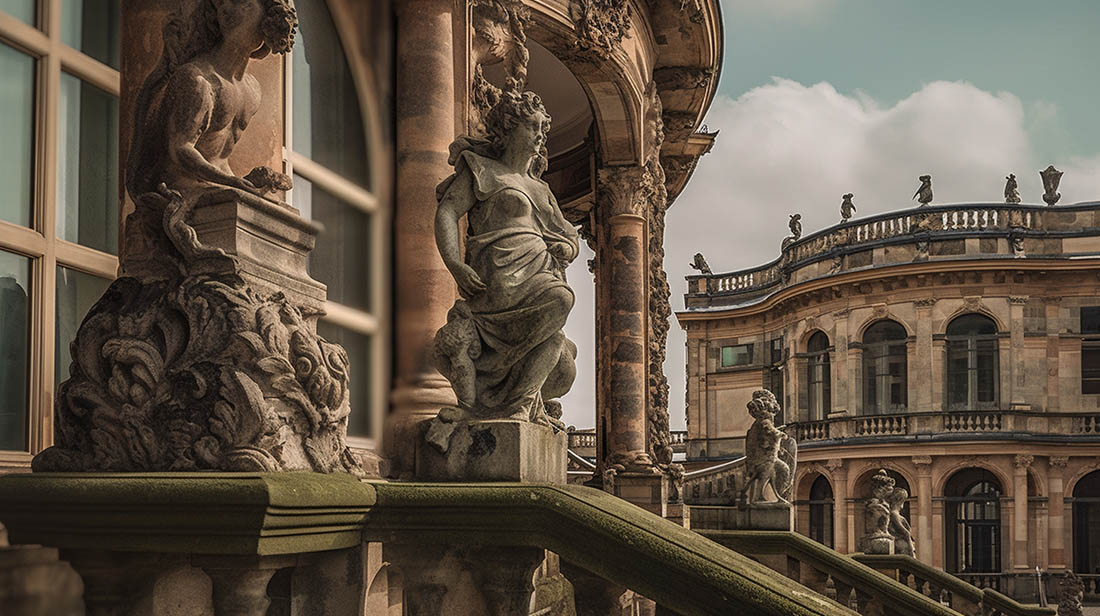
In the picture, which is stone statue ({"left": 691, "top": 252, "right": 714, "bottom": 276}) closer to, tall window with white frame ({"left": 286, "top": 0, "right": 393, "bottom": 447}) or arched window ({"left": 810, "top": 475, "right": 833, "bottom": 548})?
arched window ({"left": 810, "top": 475, "right": 833, "bottom": 548})

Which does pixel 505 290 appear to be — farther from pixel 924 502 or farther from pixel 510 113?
pixel 924 502

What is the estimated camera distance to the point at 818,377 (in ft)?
139

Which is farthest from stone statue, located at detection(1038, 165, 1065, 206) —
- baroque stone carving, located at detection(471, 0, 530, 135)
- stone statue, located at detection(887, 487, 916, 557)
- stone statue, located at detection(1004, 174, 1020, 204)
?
baroque stone carving, located at detection(471, 0, 530, 135)

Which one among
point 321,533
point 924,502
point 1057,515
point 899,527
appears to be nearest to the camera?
point 321,533

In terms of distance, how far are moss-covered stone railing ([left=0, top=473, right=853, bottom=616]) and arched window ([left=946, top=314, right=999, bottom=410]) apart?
35864mm

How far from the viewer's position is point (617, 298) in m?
16.7

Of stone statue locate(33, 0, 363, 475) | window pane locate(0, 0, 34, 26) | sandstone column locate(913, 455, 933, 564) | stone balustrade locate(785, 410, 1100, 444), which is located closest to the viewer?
stone statue locate(33, 0, 363, 475)

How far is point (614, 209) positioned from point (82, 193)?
11.2 m

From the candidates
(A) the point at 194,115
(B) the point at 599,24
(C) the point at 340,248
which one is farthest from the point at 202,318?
(B) the point at 599,24

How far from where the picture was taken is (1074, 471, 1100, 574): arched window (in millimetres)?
37469

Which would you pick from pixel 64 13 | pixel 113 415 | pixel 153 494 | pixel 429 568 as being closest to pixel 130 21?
pixel 64 13

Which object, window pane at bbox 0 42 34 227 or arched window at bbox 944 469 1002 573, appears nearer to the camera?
window pane at bbox 0 42 34 227

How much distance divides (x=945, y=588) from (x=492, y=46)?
12760mm

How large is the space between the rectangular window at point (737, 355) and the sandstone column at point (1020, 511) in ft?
40.8
